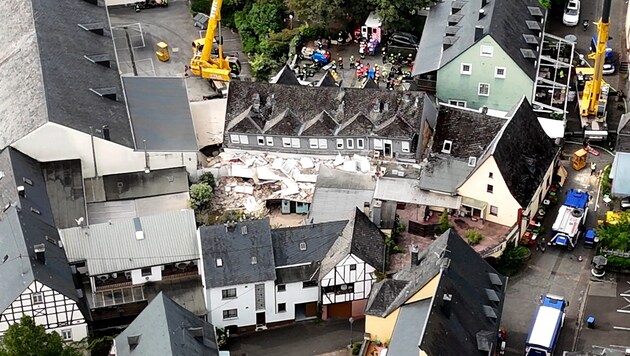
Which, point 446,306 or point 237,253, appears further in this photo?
point 237,253

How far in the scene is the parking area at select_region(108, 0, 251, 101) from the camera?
107 meters

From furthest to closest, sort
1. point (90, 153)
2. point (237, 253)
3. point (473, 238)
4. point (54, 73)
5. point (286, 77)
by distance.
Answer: point (286, 77) → point (54, 73) → point (90, 153) → point (473, 238) → point (237, 253)

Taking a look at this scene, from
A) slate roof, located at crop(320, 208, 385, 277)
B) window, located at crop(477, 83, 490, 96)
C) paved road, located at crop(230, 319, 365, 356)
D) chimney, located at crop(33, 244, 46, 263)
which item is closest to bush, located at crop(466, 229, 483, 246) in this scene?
slate roof, located at crop(320, 208, 385, 277)

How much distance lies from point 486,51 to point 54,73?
3623 centimetres

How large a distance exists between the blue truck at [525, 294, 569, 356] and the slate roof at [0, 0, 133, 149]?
34.7m

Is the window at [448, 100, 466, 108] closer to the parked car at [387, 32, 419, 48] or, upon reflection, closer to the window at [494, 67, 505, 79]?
the window at [494, 67, 505, 79]

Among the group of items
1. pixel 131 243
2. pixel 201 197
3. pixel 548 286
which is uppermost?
pixel 201 197

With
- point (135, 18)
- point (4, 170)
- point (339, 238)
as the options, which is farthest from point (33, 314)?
point (135, 18)

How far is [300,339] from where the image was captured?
77.9 meters

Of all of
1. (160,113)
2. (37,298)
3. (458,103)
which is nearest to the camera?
(37,298)

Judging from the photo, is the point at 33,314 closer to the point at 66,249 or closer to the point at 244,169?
the point at 66,249

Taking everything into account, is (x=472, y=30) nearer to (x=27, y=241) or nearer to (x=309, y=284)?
(x=309, y=284)

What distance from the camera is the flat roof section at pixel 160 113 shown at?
90188 mm

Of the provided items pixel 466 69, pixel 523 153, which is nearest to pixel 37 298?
pixel 523 153
